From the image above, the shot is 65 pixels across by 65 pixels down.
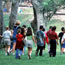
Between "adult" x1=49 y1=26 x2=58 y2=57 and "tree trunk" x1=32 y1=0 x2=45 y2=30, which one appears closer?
"adult" x1=49 y1=26 x2=58 y2=57

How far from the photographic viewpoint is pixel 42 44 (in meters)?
19.7

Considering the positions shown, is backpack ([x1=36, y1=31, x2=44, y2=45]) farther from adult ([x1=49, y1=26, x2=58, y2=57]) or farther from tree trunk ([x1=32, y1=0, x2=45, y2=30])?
tree trunk ([x1=32, y1=0, x2=45, y2=30])

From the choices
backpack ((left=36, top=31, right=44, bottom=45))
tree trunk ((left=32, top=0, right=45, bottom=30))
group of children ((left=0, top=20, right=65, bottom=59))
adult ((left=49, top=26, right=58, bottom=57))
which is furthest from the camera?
tree trunk ((left=32, top=0, right=45, bottom=30))

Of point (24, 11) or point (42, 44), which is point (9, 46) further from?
point (24, 11)

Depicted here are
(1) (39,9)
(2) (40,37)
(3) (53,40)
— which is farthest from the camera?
(1) (39,9)

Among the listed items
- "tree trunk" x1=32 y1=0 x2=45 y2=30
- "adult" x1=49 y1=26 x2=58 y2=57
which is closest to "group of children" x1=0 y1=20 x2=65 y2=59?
"adult" x1=49 y1=26 x2=58 y2=57

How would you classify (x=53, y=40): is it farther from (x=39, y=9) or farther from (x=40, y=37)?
(x=39, y=9)

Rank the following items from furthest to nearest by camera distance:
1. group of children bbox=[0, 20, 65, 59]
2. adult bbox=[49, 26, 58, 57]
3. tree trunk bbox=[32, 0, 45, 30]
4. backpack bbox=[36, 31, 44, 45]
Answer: tree trunk bbox=[32, 0, 45, 30] → backpack bbox=[36, 31, 44, 45] → adult bbox=[49, 26, 58, 57] → group of children bbox=[0, 20, 65, 59]

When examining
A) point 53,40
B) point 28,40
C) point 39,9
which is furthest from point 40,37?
point 39,9

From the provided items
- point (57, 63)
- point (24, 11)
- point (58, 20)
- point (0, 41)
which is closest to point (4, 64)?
point (57, 63)

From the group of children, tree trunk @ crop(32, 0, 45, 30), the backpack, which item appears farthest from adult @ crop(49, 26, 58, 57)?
tree trunk @ crop(32, 0, 45, 30)

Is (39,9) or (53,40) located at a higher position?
(53,40)

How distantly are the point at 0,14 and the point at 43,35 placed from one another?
815cm

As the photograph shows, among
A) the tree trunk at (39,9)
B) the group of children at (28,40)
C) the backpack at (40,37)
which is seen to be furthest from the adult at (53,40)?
the tree trunk at (39,9)
